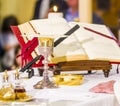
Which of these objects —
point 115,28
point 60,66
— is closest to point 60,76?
point 60,66

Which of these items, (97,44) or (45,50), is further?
(97,44)

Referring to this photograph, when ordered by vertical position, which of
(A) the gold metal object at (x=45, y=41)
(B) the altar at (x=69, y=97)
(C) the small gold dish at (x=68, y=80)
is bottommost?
(B) the altar at (x=69, y=97)

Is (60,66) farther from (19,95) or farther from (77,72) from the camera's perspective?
(19,95)

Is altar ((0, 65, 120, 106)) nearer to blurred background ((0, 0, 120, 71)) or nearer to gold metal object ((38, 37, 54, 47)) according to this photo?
gold metal object ((38, 37, 54, 47))

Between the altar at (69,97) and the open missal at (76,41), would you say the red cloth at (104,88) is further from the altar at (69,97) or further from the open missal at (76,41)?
the open missal at (76,41)

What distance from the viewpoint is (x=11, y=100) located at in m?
1.43

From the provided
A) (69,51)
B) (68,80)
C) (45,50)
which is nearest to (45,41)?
(45,50)

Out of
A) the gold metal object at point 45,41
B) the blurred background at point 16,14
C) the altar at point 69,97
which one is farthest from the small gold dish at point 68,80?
the blurred background at point 16,14

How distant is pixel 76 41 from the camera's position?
1964 mm

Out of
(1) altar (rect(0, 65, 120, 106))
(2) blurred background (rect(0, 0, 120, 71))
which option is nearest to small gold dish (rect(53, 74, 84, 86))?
(1) altar (rect(0, 65, 120, 106))

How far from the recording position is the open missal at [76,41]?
189cm

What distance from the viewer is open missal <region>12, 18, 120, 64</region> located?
189 cm

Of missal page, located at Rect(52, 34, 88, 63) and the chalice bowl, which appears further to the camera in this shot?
missal page, located at Rect(52, 34, 88, 63)

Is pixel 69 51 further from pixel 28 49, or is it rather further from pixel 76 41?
pixel 28 49
